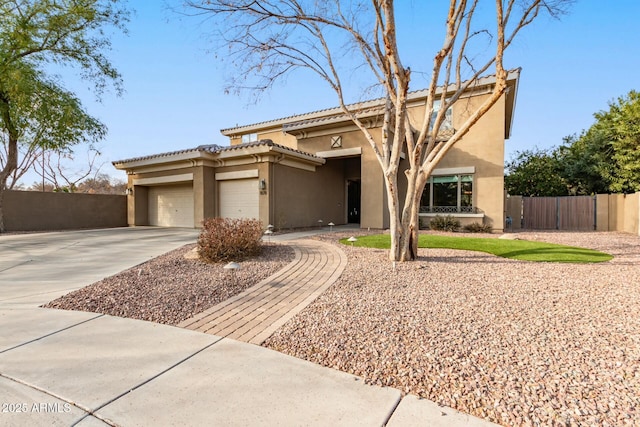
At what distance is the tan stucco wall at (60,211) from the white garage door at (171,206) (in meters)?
2.02

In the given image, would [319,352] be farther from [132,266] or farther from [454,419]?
[132,266]

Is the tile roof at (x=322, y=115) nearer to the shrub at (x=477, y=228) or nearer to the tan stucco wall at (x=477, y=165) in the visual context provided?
the tan stucco wall at (x=477, y=165)

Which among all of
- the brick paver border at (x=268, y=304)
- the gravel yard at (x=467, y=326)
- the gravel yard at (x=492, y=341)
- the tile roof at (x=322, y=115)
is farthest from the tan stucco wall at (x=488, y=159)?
the brick paver border at (x=268, y=304)

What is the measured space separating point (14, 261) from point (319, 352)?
832 cm

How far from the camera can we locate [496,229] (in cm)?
1423

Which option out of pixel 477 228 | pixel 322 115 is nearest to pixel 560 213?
pixel 477 228

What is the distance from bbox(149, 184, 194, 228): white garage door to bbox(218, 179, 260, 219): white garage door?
2.78 m

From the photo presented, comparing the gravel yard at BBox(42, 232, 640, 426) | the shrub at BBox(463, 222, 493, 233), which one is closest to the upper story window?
the shrub at BBox(463, 222, 493, 233)

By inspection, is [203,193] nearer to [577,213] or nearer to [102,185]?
[577,213]

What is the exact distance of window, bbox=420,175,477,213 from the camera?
15.0 metres

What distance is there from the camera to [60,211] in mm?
15922

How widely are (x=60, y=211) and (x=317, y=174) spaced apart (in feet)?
44.6

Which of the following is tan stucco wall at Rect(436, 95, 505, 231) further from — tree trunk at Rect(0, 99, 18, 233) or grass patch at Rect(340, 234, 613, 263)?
tree trunk at Rect(0, 99, 18, 233)

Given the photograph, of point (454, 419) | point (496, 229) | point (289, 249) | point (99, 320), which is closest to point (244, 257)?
point (289, 249)
